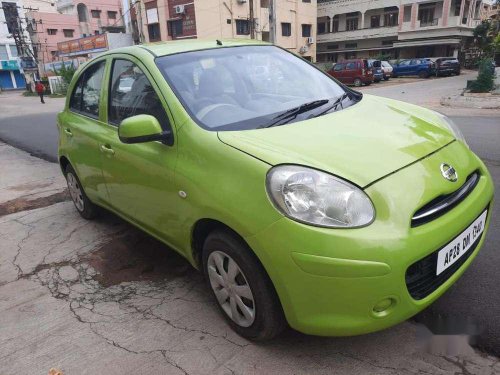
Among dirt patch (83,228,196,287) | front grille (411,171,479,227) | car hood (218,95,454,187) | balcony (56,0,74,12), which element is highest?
balcony (56,0,74,12)

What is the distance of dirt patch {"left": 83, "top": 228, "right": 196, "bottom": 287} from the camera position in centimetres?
313

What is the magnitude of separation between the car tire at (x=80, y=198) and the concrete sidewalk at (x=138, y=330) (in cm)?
29

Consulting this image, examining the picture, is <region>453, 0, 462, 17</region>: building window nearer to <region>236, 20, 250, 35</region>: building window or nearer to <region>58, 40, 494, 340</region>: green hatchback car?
<region>236, 20, 250, 35</region>: building window

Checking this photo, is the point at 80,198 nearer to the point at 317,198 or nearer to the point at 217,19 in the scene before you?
the point at 317,198

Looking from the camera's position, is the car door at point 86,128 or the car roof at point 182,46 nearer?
the car roof at point 182,46

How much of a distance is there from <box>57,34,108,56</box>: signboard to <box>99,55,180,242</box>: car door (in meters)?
34.3

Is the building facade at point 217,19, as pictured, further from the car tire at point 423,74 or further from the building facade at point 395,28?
the car tire at point 423,74

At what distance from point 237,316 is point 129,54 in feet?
6.52

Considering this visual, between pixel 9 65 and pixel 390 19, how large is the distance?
155 feet

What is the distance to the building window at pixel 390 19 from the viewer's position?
40622 millimetres

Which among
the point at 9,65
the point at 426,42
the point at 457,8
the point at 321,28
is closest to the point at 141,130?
the point at 426,42

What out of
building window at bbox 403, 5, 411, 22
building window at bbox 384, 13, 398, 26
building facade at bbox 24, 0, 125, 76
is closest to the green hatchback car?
building window at bbox 403, 5, 411, 22

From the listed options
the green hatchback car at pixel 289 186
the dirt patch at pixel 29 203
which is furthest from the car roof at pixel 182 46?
the dirt patch at pixel 29 203

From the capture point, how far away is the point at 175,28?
111 ft
